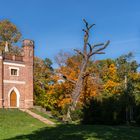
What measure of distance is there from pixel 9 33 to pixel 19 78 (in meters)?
16.3

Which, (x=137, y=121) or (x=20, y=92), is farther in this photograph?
(x=20, y=92)

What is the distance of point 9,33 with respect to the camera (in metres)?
65.2

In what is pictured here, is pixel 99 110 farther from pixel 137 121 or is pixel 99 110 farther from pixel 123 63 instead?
pixel 123 63

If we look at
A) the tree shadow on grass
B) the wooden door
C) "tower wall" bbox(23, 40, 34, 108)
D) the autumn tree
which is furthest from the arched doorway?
the tree shadow on grass

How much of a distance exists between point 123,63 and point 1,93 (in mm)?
28165

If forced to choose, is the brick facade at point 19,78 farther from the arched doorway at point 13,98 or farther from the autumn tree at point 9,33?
the autumn tree at point 9,33

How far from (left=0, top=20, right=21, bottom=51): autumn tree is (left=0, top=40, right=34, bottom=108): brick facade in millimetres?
12811

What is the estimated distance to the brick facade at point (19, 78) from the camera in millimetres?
48969

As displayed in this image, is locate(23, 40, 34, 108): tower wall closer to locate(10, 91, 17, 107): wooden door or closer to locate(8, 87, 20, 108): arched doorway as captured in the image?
locate(8, 87, 20, 108): arched doorway

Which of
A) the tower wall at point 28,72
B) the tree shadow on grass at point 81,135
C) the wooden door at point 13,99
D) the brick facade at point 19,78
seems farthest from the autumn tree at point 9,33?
the tree shadow on grass at point 81,135

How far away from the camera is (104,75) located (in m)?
60.5

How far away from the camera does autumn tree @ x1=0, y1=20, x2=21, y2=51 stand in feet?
211

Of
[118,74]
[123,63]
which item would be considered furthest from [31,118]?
[123,63]

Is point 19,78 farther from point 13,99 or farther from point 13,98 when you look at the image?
point 13,99
